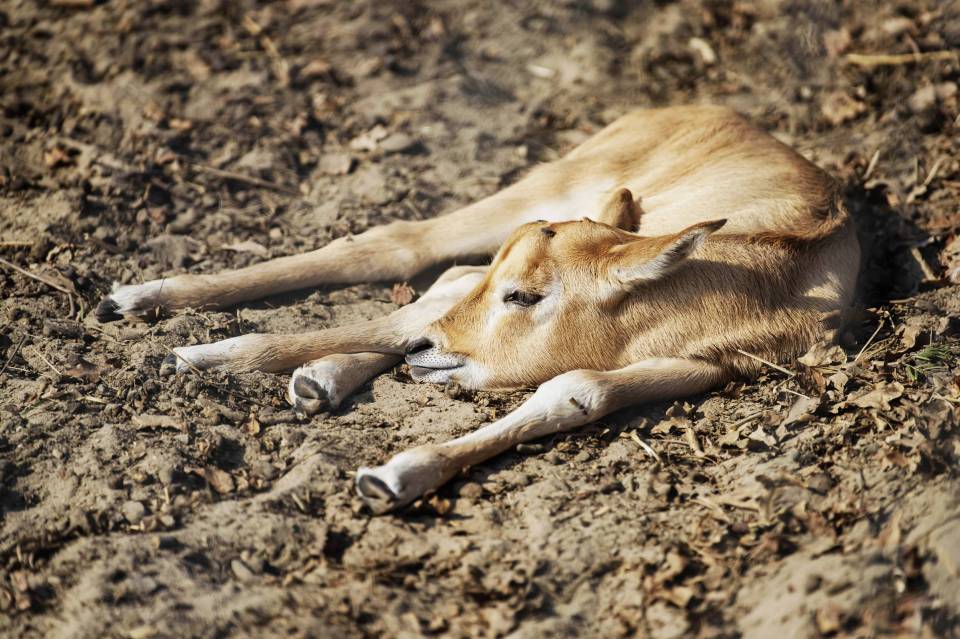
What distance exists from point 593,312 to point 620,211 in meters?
0.92

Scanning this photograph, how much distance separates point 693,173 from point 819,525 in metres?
2.93

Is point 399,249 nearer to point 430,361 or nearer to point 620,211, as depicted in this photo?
point 430,361

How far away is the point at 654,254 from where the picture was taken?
4688 mm

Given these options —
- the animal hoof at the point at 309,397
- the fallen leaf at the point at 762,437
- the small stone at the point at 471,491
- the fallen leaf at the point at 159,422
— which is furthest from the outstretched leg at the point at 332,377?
the fallen leaf at the point at 762,437

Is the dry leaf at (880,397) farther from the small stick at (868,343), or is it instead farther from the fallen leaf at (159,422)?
the fallen leaf at (159,422)

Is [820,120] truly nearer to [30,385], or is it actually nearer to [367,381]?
[367,381]

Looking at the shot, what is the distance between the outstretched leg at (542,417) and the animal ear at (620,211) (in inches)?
40.6

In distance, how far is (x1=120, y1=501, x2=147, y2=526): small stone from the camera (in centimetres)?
→ 410

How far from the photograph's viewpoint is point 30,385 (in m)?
4.92

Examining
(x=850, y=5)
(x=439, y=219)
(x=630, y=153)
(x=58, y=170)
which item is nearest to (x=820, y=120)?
(x=850, y=5)

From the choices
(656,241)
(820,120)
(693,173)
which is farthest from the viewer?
(820,120)

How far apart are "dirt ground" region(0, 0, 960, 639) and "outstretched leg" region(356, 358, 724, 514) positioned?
0.36ft

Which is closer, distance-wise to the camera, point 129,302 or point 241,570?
point 241,570

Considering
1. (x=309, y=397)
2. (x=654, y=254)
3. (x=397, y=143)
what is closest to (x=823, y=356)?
(x=654, y=254)
